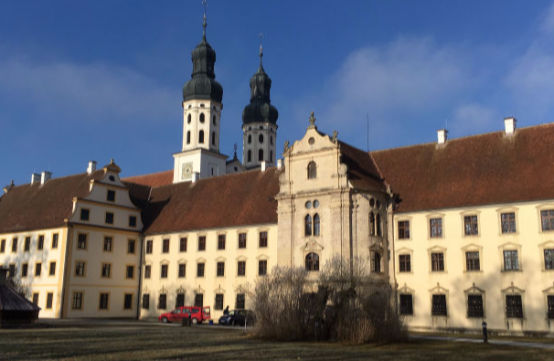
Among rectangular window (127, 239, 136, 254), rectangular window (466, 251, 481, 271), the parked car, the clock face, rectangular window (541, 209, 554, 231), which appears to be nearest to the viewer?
rectangular window (541, 209, 554, 231)

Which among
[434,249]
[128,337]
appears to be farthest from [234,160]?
[128,337]

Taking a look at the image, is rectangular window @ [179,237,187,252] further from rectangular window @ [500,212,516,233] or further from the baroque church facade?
rectangular window @ [500,212,516,233]

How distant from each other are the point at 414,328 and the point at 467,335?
178 inches

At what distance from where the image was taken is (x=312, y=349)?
23516mm

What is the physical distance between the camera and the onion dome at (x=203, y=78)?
79.4 meters

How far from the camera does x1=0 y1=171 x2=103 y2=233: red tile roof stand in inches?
2008

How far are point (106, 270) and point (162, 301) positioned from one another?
5.45m

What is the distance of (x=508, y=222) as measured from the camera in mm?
37000

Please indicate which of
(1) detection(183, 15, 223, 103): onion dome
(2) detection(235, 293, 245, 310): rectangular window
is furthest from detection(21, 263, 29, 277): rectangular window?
(1) detection(183, 15, 223, 103): onion dome

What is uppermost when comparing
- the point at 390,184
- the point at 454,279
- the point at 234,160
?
the point at 234,160

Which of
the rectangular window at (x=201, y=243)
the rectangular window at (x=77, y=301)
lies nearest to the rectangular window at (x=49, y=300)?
the rectangular window at (x=77, y=301)

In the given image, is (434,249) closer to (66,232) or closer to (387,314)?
(387,314)

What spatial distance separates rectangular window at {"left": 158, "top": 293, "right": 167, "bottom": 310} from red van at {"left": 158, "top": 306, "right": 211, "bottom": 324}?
479cm

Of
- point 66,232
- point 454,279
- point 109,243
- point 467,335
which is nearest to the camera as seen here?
point 467,335
